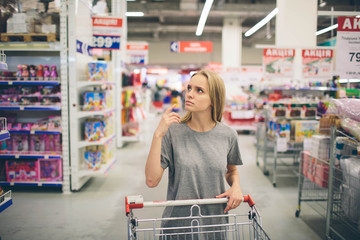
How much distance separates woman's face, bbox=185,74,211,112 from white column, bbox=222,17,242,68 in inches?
595

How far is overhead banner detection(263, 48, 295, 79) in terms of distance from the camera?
22.6 ft

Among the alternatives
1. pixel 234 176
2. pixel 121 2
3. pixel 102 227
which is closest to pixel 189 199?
pixel 234 176

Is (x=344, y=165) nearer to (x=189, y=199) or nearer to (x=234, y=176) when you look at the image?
(x=234, y=176)

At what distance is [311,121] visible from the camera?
539cm

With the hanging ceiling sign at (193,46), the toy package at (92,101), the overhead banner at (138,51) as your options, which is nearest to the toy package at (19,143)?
the toy package at (92,101)

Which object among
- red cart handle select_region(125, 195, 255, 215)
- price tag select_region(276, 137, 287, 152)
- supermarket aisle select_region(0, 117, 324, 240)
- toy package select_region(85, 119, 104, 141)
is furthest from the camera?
price tag select_region(276, 137, 287, 152)

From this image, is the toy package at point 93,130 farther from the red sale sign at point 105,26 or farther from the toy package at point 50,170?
the red sale sign at point 105,26

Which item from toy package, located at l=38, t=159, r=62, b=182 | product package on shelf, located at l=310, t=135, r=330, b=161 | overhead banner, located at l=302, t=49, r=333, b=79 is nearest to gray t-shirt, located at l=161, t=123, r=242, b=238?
product package on shelf, located at l=310, t=135, r=330, b=161

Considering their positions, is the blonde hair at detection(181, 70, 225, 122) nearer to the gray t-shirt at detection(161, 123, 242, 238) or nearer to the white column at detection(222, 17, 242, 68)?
the gray t-shirt at detection(161, 123, 242, 238)

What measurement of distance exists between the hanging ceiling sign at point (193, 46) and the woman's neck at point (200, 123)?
1211 cm

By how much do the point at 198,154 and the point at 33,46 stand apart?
3.96 metres

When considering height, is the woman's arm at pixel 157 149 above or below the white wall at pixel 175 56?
below

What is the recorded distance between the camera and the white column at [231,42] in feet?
53.8

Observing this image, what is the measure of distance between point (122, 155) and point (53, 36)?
3.75 metres
